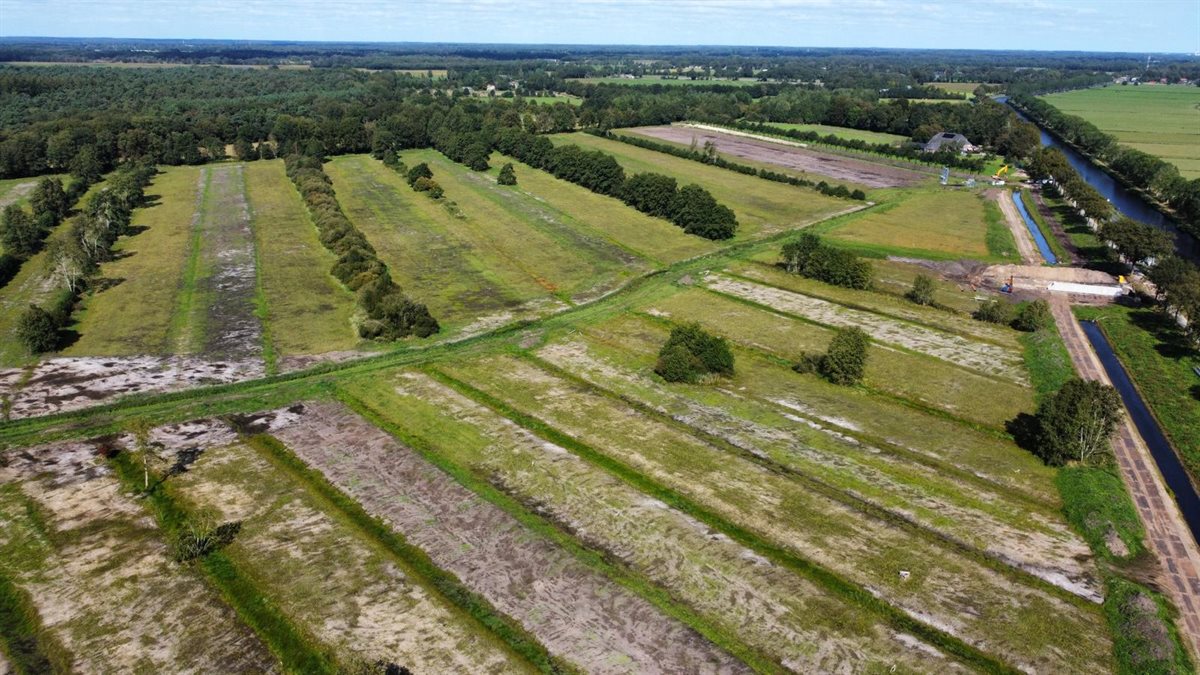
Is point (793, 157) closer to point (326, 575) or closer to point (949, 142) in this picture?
point (949, 142)

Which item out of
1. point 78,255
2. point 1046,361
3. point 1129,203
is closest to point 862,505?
point 1046,361

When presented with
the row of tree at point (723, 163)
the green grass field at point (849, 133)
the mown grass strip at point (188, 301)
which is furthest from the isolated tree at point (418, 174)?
the green grass field at point (849, 133)

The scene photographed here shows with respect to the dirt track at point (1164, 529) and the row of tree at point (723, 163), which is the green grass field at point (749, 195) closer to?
the row of tree at point (723, 163)

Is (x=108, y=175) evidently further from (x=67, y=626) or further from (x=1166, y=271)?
(x=1166, y=271)

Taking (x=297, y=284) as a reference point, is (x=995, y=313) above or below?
above

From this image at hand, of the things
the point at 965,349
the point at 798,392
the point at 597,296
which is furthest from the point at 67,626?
the point at 965,349

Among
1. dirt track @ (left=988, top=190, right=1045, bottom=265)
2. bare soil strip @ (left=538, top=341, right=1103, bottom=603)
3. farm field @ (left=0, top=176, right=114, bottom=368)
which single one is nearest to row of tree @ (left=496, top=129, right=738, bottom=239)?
dirt track @ (left=988, top=190, right=1045, bottom=265)
